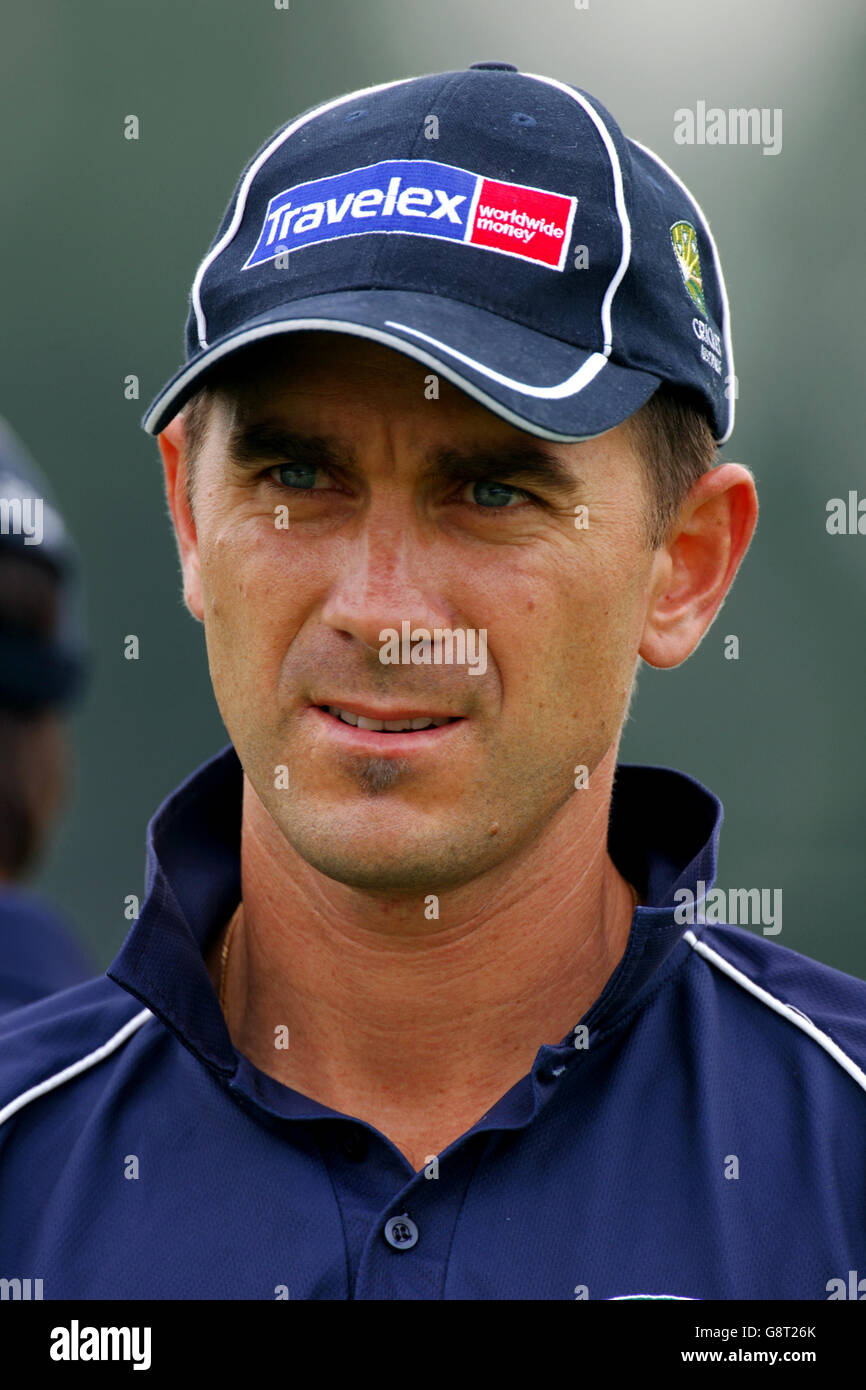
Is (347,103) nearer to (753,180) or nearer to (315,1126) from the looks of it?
(315,1126)

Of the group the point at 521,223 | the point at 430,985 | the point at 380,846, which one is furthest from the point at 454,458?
the point at 430,985

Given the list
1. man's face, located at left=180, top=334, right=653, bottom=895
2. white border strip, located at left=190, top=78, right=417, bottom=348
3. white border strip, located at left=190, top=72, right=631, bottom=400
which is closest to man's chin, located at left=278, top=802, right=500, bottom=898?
man's face, located at left=180, top=334, right=653, bottom=895

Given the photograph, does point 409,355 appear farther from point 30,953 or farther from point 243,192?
point 30,953

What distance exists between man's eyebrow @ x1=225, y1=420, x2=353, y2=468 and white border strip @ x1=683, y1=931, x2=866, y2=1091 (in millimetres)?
674

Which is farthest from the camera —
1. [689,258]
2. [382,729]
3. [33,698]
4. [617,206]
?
[33,698]

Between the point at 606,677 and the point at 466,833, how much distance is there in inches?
9.5

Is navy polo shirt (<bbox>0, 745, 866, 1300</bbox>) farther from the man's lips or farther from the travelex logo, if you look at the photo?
the travelex logo

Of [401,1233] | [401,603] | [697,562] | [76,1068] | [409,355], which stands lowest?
[401,1233]

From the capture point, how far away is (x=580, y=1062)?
1.83 metres

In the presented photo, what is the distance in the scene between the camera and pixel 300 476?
5.90 ft

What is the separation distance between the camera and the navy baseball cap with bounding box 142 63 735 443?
5.62 ft

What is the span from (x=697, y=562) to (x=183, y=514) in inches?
24.6

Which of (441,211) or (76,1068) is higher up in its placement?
(441,211)
